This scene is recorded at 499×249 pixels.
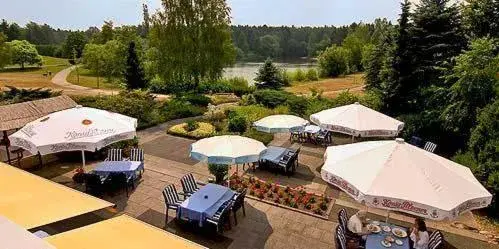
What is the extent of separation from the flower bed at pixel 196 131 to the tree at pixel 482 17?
15.8m

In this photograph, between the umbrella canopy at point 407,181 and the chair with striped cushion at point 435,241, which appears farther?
the chair with striped cushion at point 435,241

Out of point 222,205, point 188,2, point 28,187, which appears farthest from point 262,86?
point 28,187

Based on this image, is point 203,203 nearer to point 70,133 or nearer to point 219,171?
point 219,171

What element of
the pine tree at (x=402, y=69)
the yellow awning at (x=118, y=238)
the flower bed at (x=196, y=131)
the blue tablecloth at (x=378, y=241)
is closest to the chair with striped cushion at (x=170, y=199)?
the yellow awning at (x=118, y=238)

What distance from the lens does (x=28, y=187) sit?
6.80 meters

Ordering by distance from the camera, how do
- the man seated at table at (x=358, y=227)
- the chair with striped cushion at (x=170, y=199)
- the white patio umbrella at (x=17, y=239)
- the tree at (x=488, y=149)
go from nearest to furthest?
the white patio umbrella at (x=17, y=239)
the man seated at table at (x=358, y=227)
the chair with striped cushion at (x=170, y=199)
the tree at (x=488, y=149)

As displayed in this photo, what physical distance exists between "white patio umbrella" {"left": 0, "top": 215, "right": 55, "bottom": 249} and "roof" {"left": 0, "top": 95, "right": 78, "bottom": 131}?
1319 centimetres

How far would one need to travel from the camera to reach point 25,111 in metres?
15.1

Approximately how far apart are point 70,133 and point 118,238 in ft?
21.4

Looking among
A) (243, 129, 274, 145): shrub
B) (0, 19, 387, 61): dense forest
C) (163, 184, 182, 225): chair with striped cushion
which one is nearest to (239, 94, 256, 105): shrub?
(243, 129, 274, 145): shrub

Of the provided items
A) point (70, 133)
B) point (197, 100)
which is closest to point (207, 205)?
point (70, 133)

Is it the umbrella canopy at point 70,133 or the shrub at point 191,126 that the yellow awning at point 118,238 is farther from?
the shrub at point 191,126

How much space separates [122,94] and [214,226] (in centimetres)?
1649

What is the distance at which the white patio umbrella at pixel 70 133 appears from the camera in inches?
392
